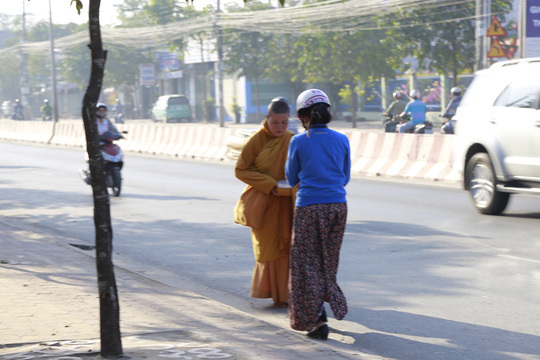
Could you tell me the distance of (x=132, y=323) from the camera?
19.4 feet

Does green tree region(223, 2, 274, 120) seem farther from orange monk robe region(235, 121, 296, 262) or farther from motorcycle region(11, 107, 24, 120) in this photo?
orange monk robe region(235, 121, 296, 262)

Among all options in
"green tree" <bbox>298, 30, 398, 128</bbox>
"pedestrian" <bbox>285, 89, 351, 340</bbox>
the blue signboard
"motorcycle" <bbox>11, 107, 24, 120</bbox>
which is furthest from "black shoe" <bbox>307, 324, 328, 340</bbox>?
"motorcycle" <bbox>11, 107, 24, 120</bbox>

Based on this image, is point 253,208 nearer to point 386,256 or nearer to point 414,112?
point 386,256

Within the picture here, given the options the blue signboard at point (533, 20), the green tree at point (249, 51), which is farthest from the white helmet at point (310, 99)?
the green tree at point (249, 51)

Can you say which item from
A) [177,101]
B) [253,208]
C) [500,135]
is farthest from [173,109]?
[253,208]

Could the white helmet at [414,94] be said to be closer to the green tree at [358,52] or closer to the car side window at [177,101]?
the green tree at [358,52]

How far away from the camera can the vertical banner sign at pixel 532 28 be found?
747 inches

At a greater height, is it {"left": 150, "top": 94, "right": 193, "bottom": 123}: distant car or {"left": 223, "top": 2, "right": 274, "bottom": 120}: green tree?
{"left": 223, "top": 2, "right": 274, "bottom": 120}: green tree

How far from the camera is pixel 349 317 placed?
649cm

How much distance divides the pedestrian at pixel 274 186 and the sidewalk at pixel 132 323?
0.43m

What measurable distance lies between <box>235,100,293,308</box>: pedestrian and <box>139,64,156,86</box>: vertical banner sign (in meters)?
60.6

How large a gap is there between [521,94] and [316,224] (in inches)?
253

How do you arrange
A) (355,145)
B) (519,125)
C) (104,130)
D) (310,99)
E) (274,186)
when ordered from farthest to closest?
(355,145) < (104,130) < (519,125) < (274,186) < (310,99)

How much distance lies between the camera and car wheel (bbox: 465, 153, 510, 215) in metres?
11.6
